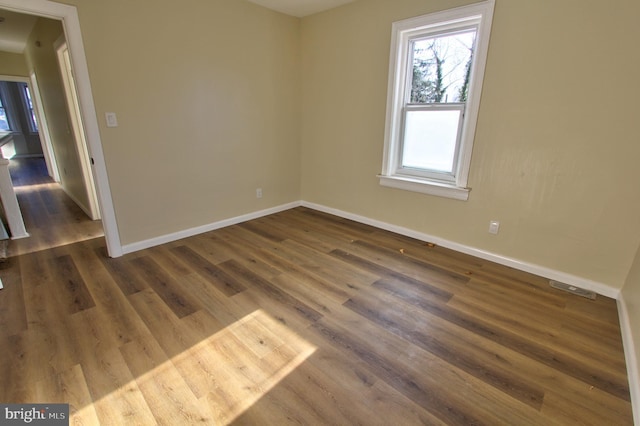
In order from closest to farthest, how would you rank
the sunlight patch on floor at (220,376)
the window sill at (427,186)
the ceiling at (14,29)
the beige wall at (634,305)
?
the sunlight patch on floor at (220,376) → the beige wall at (634,305) → the window sill at (427,186) → the ceiling at (14,29)

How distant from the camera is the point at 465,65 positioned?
9.03 feet

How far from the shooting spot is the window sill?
9.66ft

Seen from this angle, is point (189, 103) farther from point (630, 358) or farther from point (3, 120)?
point (3, 120)

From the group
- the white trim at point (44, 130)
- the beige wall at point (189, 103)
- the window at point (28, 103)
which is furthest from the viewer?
the window at point (28, 103)

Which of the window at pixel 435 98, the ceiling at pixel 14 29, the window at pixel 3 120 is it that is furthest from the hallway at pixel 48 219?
the window at pixel 3 120

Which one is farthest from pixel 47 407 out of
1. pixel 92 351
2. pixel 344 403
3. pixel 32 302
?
pixel 344 403

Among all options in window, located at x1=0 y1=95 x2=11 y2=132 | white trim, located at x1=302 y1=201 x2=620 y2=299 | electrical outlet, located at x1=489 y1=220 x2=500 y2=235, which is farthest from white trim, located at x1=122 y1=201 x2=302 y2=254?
window, located at x1=0 y1=95 x2=11 y2=132

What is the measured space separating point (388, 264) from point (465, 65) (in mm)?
1972

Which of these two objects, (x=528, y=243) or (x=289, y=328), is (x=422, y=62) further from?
(x=289, y=328)

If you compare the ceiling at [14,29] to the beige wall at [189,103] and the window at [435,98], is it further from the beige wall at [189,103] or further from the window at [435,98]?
the window at [435,98]

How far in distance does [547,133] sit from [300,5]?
286 cm

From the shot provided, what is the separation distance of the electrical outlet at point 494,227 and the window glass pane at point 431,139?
0.65 meters

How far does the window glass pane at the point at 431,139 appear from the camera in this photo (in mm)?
2980

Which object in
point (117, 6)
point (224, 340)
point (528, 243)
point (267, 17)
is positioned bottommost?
point (224, 340)
